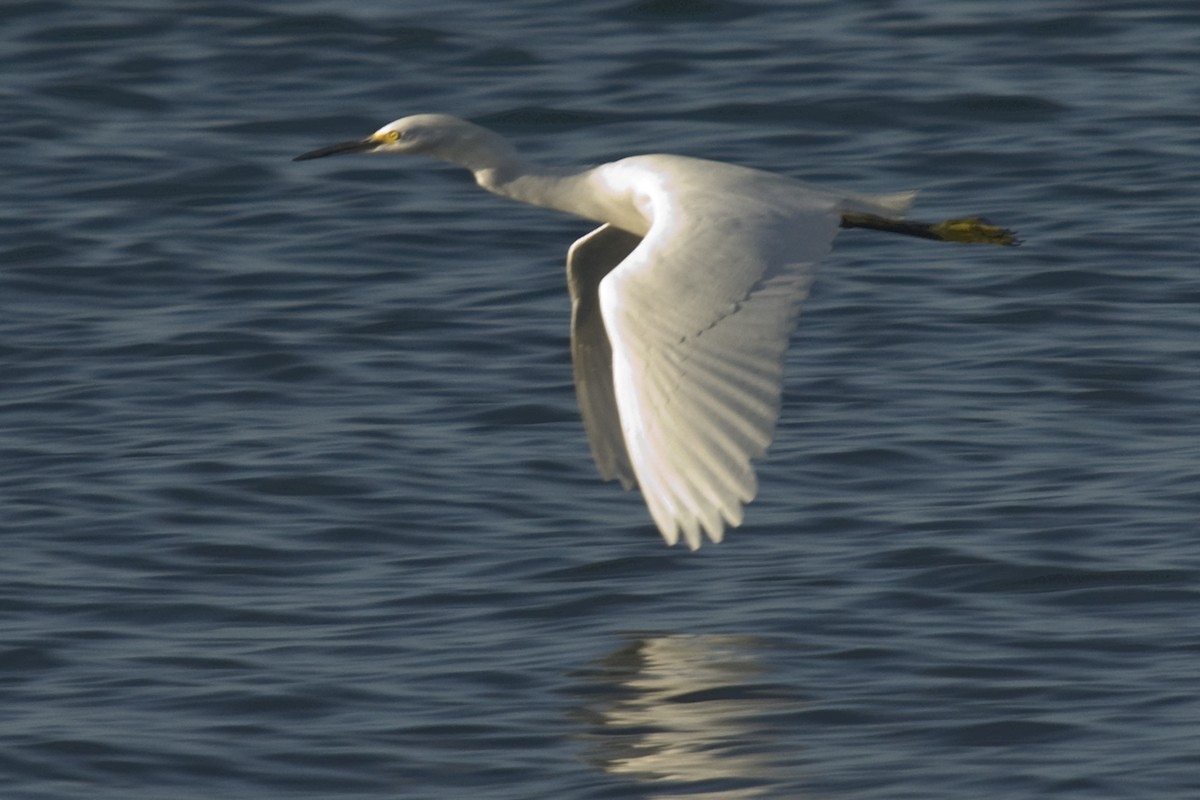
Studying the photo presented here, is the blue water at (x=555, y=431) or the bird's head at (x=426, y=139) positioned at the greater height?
the bird's head at (x=426, y=139)

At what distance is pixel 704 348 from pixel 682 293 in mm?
196

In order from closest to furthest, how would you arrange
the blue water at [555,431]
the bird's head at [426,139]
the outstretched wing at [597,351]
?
the blue water at [555,431] → the outstretched wing at [597,351] → the bird's head at [426,139]

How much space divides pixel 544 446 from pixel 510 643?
142 centimetres

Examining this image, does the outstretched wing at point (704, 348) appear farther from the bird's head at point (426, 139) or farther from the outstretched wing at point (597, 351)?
the bird's head at point (426, 139)

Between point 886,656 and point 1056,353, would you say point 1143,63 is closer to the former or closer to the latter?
point 1056,353

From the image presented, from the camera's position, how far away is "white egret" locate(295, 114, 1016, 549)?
189 inches

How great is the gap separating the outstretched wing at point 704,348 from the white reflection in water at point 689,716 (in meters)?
0.59

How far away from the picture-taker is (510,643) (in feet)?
19.3

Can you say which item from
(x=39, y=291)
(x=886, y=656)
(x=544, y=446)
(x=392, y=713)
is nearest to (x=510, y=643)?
(x=392, y=713)

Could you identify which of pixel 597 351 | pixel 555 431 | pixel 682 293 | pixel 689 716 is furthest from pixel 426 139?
pixel 689 716

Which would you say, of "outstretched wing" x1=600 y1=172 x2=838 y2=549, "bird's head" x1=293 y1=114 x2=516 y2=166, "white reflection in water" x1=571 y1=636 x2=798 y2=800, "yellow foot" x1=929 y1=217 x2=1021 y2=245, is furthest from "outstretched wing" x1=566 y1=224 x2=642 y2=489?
"yellow foot" x1=929 y1=217 x2=1021 y2=245

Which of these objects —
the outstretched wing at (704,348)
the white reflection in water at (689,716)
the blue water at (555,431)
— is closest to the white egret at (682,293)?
the outstretched wing at (704,348)

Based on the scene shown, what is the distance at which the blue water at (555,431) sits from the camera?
540 cm

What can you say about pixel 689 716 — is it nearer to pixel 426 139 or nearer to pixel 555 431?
pixel 426 139
